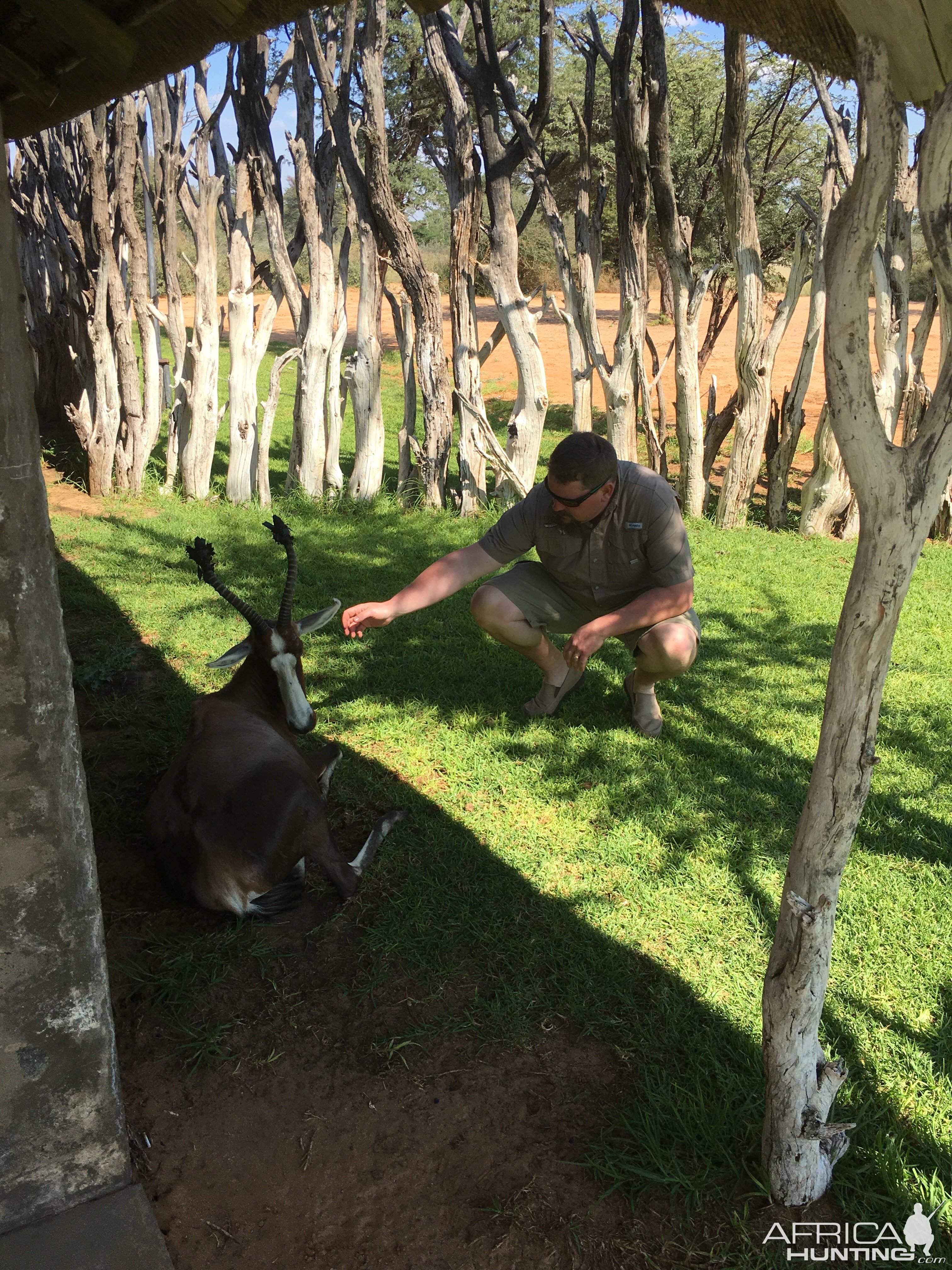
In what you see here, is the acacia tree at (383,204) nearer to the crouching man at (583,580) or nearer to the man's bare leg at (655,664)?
the crouching man at (583,580)

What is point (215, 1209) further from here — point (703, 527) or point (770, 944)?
point (703, 527)

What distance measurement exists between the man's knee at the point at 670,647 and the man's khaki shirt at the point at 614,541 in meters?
0.25

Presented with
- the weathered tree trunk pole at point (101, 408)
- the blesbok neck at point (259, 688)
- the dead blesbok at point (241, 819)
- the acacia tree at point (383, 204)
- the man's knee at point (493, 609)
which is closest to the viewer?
the dead blesbok at point (241, 819)

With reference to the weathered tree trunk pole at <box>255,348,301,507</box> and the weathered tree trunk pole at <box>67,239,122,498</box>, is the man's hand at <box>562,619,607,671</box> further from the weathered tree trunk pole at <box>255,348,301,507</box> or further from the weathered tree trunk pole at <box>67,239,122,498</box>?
the weathered tree trunk pole at <box>67,239,122,498</box>

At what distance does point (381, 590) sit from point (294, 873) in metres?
3.57

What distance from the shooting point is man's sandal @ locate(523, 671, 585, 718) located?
5.21 metres

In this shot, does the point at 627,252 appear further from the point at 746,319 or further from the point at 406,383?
the point at 406,383

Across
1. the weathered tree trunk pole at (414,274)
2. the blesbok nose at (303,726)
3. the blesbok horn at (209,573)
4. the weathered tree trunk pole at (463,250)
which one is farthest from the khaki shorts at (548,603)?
the weathered tree trunk pole at (414,274)

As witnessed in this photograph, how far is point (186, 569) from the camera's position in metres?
7.56

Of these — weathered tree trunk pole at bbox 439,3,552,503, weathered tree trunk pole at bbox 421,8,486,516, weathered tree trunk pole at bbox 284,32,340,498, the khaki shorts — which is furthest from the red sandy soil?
the khaki shorts

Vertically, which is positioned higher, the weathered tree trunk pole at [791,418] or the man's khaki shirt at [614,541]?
the weathered tree trunk pole at [791,418]

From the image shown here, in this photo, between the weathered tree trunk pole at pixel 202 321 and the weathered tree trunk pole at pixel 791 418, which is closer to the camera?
the weathered tree trunk pole at pixel 791 418

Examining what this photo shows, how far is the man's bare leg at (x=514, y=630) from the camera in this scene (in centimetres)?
501

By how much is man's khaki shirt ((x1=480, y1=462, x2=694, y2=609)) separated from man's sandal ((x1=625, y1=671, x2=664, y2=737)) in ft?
1.77
